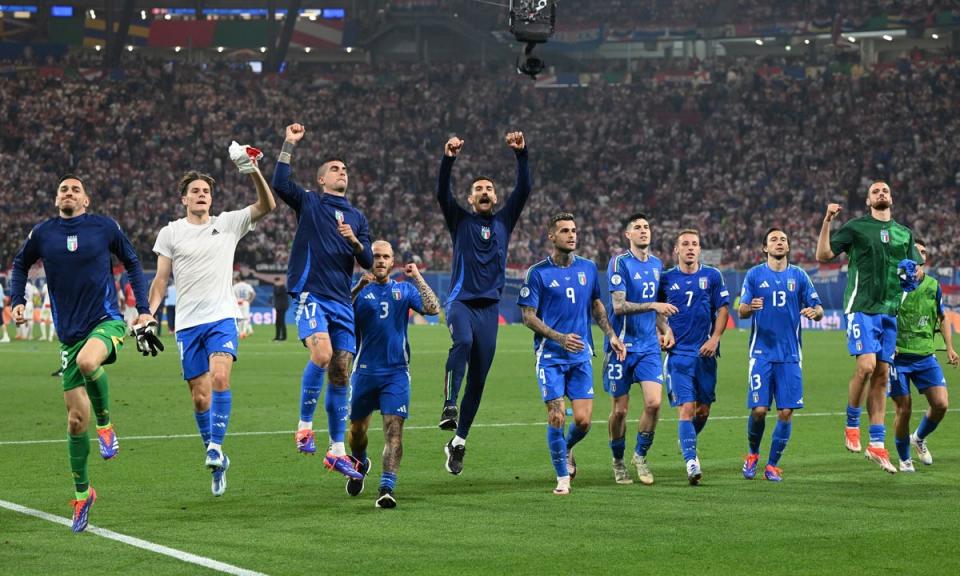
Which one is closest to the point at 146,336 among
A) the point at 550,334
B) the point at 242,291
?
the point at 550,334

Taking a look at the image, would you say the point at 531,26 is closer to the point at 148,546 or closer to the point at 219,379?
the point at 219,379

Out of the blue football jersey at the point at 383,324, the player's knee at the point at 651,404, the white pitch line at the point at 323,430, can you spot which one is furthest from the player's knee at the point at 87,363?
the white pitch line at the point at 323,430

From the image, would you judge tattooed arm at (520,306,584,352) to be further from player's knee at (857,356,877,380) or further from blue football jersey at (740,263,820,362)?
player's knee at (857,356,877,380)

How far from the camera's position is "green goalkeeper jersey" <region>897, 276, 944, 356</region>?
1397 cm

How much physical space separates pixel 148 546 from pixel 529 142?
177ft

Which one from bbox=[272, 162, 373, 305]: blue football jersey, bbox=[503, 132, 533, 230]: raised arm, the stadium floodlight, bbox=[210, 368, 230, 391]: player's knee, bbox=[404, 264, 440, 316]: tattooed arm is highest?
the stadium floodlight

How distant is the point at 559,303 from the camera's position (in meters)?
11.9

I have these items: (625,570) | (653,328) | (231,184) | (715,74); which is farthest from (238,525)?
(715,74)

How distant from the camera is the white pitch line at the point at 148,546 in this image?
26.4 ft

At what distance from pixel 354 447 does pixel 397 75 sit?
193 feet

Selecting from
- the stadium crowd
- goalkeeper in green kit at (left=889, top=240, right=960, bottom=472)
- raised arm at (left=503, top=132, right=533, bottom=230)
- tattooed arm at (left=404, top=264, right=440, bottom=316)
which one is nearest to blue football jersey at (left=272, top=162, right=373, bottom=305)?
tattooed arm at (left=404, top=264, right=440, bottom=316)

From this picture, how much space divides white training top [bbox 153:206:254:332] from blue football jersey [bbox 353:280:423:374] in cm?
108

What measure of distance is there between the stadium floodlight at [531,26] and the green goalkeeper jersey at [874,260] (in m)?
10.6

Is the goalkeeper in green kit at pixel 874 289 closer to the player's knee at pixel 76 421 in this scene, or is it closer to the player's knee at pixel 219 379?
the player's knee at pixel 219 379
